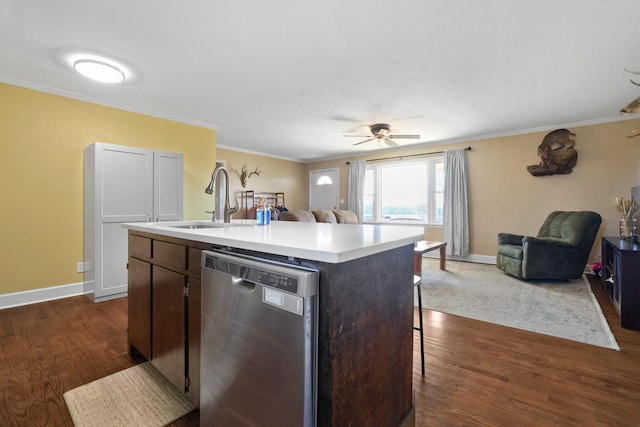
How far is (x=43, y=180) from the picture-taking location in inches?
125

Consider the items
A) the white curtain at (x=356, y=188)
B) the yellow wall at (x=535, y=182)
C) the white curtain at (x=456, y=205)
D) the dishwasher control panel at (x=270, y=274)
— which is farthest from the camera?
the white curtain at (x=356, y=188)

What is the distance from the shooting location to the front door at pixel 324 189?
7602mm

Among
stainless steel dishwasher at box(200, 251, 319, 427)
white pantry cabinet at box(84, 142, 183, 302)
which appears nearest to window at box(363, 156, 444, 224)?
white pantry cabinet at box(84, 142, 183, 302)

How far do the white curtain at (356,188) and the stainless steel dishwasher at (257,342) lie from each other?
6.01m

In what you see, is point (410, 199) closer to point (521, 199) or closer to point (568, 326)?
point (521, 199)

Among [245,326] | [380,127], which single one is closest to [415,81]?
[380,127]

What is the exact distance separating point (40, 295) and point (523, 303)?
537 centimetres

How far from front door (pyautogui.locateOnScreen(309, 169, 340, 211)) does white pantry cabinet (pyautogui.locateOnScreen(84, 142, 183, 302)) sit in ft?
15.1

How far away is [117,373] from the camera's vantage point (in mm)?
1797

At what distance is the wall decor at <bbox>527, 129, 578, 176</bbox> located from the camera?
4.52m

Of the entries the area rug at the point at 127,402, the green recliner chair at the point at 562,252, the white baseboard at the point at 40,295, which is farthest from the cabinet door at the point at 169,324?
the green recliner chair at the point at 562,252

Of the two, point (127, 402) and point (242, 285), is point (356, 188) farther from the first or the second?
point (242, 285)

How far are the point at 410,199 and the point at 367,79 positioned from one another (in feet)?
12.8

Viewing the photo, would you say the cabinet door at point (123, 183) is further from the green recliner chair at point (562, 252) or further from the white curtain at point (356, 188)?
the green recliner chair at point (562, 252)
